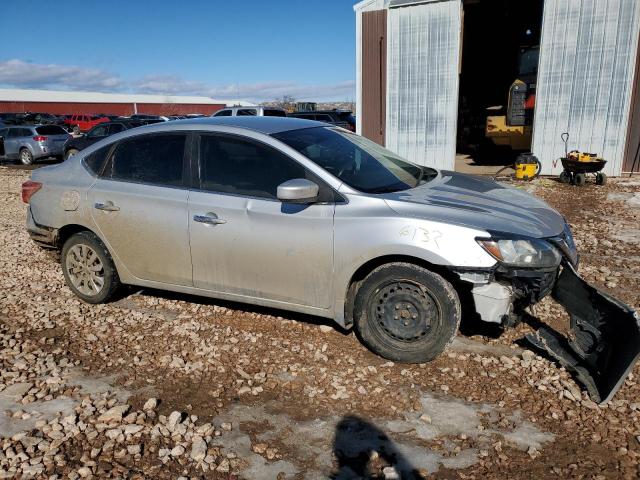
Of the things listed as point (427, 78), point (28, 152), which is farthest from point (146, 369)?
point (28, 152)

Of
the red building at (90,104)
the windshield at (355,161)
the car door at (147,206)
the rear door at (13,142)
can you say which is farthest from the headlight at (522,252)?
the red building at (90,104)

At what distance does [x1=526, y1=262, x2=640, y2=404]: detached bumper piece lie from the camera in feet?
10.00

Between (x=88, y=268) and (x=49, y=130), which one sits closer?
(x=88, y=268)

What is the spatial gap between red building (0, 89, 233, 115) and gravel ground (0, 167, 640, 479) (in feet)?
202

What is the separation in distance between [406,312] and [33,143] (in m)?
19.0

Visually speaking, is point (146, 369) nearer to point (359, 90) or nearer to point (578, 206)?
point (578, 206)

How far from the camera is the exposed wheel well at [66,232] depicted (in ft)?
15.7

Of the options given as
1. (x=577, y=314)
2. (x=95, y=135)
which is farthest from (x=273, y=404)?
(x=95, y=135)

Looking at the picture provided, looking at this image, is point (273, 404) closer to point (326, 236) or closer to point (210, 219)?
point (326, 236)

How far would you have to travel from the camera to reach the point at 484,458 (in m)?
2.71

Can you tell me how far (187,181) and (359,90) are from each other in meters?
11.2

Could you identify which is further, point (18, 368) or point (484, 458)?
point (18, 368)

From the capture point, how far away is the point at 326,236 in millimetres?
3656

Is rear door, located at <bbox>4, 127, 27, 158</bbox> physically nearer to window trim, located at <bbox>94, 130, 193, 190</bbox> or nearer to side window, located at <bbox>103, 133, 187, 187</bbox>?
window trim, located at <bbox>94, 130, 193, 190</bbox>
